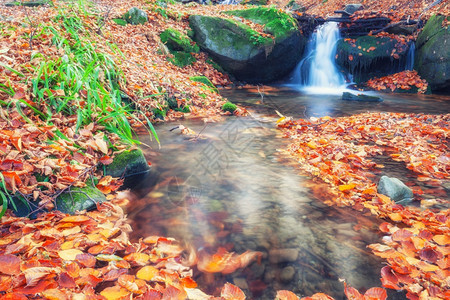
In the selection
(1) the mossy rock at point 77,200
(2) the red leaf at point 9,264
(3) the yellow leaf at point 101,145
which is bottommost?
(2) the red leaf at point 9,264

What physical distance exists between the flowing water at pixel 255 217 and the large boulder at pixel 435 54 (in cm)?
836

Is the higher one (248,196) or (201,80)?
(201,80)

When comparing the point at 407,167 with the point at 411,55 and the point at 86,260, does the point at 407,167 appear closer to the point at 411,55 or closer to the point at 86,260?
the point at 86,260

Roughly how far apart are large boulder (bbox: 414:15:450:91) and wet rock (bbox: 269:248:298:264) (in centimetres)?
1037

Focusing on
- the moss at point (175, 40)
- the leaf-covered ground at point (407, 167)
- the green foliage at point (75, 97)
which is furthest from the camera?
the moss at point (175, 40)

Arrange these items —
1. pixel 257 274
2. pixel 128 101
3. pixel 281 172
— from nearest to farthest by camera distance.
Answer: pixel 257 274
pixel 281 172
pixel 128 101

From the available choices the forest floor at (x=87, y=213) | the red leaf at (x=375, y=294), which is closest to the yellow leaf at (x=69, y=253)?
the forest floor at (x=87, y=213)

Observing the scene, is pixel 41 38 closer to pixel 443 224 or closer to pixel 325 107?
pixel 443 224

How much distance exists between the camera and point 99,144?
8.89 feet

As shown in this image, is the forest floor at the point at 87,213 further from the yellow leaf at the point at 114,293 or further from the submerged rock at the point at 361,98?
the submerged rock at the point at 361,98

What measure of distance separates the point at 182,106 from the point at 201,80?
1.94 meters

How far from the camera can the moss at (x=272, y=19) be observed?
10.2 metres

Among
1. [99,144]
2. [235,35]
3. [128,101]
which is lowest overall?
[99,144]

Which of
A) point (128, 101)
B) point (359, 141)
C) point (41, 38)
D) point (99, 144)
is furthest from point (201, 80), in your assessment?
point (99, 144)
